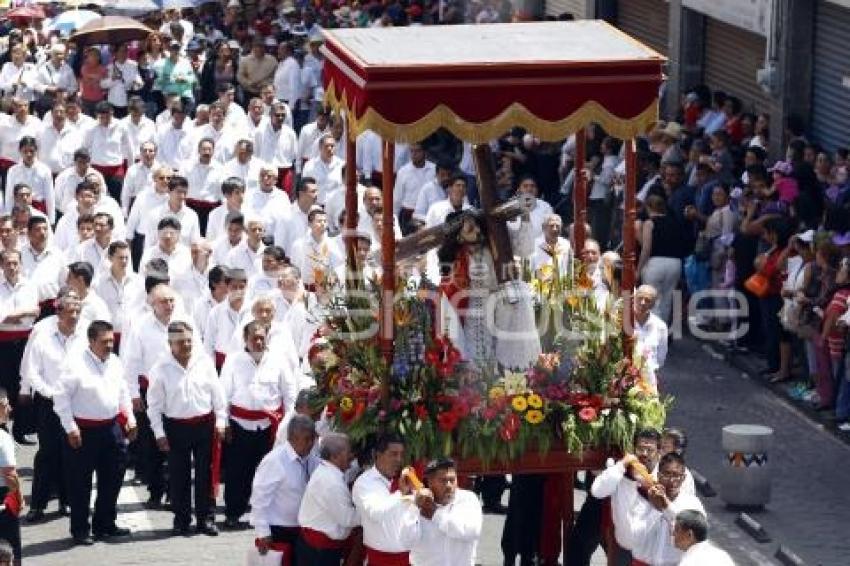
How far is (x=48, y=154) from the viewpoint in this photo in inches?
1069

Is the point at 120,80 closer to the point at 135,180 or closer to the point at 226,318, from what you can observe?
the point at 135,180

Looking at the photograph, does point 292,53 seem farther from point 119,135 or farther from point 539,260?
point 539,260

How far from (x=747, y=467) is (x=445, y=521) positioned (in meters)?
4.47

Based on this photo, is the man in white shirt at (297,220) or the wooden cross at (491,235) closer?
the wooden cross at (491,235)

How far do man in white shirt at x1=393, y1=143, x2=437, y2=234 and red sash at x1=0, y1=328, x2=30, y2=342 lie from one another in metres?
5.93

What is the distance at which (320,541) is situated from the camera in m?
15.5

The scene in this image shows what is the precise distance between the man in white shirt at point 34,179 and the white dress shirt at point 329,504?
10.4 m

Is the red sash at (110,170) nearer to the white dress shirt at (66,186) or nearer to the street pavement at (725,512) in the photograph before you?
the white dress shirt at (66,186)

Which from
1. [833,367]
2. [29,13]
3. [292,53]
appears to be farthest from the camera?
[29,13]

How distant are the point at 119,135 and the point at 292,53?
635 cm

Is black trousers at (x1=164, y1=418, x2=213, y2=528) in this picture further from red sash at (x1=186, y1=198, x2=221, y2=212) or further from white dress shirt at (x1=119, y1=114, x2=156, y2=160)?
white dress shirt at (x1=119, y1=114, x2=156, y2=160)

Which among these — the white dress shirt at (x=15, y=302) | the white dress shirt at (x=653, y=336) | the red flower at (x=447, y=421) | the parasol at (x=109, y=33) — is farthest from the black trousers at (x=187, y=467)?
the parasol at (x=109, y=33)

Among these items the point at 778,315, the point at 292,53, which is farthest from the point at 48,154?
the point at 778,315

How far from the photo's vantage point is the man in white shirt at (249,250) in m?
21.4
